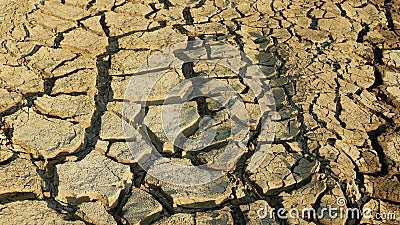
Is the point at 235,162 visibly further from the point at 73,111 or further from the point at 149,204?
the point at 73,111

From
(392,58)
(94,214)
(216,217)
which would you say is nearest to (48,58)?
(94,214)

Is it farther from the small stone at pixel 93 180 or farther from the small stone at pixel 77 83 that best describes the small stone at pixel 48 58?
the small stone at pixel 93 180

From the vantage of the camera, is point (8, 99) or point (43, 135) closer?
point (43, 135)

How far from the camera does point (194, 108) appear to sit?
2.98 m

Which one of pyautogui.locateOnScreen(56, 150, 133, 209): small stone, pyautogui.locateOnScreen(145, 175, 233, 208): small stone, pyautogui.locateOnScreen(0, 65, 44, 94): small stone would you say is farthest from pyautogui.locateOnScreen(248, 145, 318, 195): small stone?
pyautogui.locateOnScreen(0, 65, 44, 94): small stone

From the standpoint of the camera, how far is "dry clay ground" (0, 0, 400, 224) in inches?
96.8

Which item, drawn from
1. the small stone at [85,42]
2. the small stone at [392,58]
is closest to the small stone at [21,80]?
the small stone at [85,42]

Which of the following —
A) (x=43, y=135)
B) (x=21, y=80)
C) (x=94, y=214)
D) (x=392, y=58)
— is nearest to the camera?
(x=94, y=214)

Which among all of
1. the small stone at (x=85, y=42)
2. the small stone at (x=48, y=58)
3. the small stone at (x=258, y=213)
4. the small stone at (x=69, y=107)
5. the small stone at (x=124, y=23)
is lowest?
the small stone at (x=258, y=213)

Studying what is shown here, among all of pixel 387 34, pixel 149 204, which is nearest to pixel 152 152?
pixel 149 204

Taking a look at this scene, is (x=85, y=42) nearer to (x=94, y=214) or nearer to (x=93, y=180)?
(x=93, y=180)

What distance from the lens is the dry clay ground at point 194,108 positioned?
246cm

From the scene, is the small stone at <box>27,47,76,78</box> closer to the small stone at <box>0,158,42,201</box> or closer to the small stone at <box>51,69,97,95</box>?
the small stone at <box>51,69,97,95</box>

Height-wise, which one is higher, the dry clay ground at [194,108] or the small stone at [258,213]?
the dry clay ground at [194,108]
